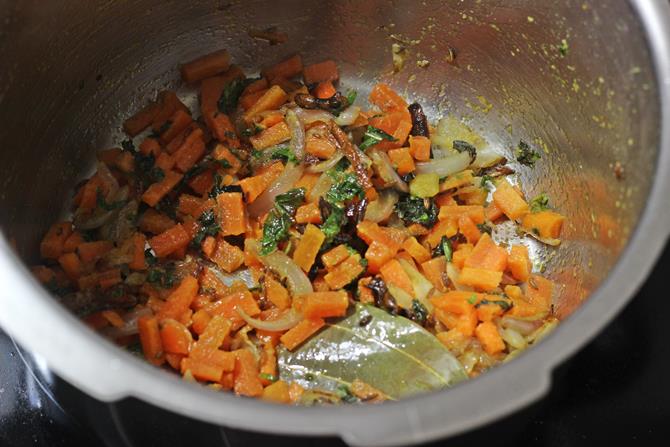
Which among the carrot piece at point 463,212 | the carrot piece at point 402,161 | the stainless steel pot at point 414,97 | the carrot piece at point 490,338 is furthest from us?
the carrot piece at point 402,161

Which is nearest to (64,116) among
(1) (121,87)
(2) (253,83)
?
(1) (121,87)

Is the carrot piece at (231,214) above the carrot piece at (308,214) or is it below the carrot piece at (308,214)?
above

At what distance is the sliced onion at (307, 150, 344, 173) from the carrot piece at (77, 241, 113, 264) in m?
0.79

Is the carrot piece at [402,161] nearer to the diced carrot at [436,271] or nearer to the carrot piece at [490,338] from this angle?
the diced carrot at [436,271]

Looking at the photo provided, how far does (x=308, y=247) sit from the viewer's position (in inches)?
95.0

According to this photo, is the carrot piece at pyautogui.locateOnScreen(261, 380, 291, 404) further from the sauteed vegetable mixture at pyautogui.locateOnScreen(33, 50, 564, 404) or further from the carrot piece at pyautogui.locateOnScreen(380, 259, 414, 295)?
the carrot piece at pyautogui.locateOnScreen(380, 259, 414, 295)

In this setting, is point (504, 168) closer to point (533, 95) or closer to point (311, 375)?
point (533, 95)

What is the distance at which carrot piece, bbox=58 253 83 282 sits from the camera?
2.34 meters

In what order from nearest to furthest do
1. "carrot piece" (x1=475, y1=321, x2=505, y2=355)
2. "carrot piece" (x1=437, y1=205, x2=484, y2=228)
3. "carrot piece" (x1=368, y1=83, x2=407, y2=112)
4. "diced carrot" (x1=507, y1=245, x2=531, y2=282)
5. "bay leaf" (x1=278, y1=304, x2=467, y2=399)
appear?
1. "bay leaf" (x1=278, y1=304, x2=467, y2=399)
2. "carrot piece" (x1=475, y1=321, x2=505, y2=355)
3. "diced carrot" (x1=507, y1=245, x2=531, y2=282)
4. "carrot piece" (x1=437, y1=205, x2=484, y2=228)
5. "carrot piece" (x1=368, y1=83, x2=407, y2=112)

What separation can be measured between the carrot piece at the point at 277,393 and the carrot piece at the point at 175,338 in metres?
0.29

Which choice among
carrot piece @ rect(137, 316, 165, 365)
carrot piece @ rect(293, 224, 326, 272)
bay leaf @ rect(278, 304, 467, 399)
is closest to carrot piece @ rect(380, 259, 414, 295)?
bay leaf @ rect(278, 304, 467, 399)

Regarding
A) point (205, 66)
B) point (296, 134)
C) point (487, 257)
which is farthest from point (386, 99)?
point (487, 257)

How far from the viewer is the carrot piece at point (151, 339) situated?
2152 mm

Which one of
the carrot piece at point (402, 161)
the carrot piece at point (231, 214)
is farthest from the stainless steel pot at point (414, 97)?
the carrot piece at point (231, 214)
